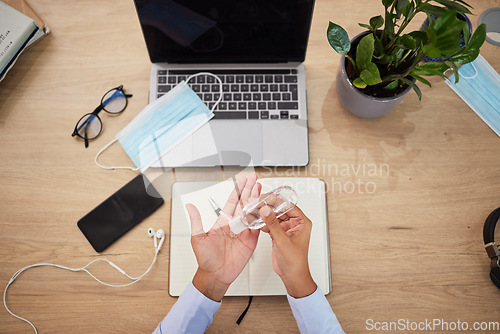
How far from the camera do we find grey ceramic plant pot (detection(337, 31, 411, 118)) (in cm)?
86

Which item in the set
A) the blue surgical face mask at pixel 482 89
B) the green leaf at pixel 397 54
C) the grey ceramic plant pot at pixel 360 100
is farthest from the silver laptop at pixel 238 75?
the blue surgical face mask at pixel 482 89

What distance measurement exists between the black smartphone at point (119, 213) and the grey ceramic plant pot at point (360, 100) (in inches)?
22.3

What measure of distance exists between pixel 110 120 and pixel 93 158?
0.12 metres

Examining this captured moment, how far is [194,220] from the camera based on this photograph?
0.87 m

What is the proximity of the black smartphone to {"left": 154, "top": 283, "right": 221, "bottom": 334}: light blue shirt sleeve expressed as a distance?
0.77 feet

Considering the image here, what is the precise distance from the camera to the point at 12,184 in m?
0.96

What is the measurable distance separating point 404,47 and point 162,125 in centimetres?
63

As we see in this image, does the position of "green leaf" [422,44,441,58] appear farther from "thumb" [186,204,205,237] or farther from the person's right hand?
"thumb" [186,204,205,237]

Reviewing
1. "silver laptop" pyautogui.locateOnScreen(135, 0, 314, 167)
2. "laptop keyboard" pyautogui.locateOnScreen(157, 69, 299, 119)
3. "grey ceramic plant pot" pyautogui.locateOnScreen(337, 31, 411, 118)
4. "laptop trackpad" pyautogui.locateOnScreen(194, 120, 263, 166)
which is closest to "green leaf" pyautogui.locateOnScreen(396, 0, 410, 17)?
"grey ceramic plant pot" pyautogui.locateOnScreen(337, 31, 411, 118)

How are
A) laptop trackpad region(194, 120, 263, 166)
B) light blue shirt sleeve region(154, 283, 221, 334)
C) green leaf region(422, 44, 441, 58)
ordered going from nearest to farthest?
1. green leaf region(422, 44, 441, 58)
2. light blue shirt sleeve region(154, 283, 221, 334)
3. laptop trackpad region(194, 120, 263, 166)

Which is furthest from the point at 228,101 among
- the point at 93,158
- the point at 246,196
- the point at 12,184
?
the point at 12,184

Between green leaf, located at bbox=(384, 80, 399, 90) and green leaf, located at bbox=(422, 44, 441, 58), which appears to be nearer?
green leaf, located at bbox=(422, 44, 441, 58)

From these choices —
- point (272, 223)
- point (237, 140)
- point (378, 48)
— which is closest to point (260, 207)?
point (272, 223)

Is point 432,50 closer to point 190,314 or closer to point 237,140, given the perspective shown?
point 237,140
